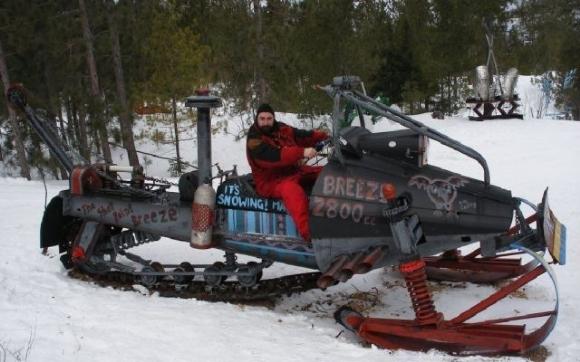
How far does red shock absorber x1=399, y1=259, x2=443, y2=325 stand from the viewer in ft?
14.0

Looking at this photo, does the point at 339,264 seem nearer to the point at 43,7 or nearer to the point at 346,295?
the point at 346,295

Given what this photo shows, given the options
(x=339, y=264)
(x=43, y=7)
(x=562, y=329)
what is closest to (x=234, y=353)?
(x=339, y=264)

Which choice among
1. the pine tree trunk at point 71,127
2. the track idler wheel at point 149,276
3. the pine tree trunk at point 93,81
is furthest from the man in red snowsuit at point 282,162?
the pine tree trunk at point 71,127

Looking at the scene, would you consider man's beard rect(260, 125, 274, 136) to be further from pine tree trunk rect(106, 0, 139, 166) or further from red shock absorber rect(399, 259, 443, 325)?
pine tree trunk rect(106, 0, 139, 166)

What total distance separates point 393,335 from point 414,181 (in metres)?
1.19

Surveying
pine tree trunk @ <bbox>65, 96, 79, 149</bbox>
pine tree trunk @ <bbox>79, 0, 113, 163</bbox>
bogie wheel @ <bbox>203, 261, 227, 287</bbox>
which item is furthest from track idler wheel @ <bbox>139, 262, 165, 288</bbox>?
pine tree trunk @ <bbox>65, 96, 79, 149</bbox>

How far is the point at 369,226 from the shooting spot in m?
4.61

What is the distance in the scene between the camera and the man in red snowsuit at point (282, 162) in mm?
4734

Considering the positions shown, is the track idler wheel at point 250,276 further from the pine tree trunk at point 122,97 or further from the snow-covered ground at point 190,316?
the pine tree trunk at point 122,97

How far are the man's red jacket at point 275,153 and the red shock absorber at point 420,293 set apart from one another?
4.08 ft

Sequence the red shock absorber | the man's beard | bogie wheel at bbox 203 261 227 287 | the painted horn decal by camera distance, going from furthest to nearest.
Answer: bogie wheel at bbox 203 261 227 287
the man's beard
the painted horn decal
the red shock absorber

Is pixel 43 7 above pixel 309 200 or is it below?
above

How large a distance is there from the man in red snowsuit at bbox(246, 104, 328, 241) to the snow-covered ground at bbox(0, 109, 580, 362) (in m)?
0.91

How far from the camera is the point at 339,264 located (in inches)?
179
